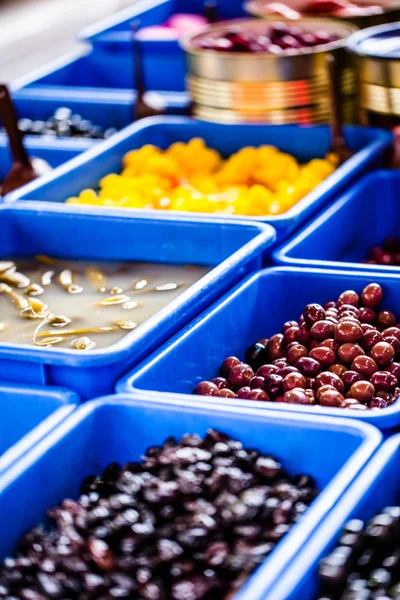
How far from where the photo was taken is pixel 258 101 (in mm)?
2768

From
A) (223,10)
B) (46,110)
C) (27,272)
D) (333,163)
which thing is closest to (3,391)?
(27,272)

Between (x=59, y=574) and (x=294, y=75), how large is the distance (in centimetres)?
183

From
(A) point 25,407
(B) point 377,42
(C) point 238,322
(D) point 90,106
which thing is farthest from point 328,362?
(D) point 90,106

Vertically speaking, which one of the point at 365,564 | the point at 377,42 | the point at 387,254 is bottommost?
the point at 387,254

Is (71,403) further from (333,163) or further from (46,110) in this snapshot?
A: (46,110)

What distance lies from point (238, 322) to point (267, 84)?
1.01m

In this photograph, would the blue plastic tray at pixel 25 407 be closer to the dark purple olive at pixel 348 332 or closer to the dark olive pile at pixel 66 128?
the dark purple olive at pixel 348 332

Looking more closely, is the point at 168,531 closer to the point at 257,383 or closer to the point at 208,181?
the point at 257,383

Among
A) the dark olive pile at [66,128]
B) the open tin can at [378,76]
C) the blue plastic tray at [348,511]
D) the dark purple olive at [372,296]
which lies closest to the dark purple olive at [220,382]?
the dark purple olive at [372,296]

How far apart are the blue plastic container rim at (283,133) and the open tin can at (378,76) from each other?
6 centimetres

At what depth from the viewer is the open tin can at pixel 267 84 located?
2.72 metres

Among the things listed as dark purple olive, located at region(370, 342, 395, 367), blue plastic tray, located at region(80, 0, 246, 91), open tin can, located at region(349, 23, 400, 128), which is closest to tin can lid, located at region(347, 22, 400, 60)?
open tin can, located at region(349, 23, 400, 128)

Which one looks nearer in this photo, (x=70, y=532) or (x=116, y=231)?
(x=70, y=532)

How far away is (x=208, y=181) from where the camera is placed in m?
2.61
